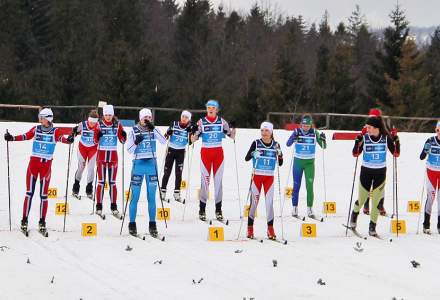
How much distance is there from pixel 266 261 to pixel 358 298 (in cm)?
181

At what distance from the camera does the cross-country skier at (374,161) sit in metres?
11.1

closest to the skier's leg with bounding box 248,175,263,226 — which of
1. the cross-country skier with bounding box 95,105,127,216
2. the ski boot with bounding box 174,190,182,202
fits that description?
the cross-country skier with bounding box 95,105,127,216

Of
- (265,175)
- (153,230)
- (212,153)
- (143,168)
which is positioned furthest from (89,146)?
(265,175)

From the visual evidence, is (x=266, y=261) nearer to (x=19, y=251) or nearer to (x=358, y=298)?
(x=358, y=298)

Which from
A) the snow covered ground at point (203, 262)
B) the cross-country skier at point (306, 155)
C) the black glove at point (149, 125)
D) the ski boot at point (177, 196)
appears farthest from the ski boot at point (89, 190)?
the cross-country skier at point (306, 155)

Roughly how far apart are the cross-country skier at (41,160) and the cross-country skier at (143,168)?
3.74 feet

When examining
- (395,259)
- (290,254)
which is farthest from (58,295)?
(395,259)

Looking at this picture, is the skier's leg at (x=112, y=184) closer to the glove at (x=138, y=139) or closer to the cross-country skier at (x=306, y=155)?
the glove at (x=138, y=139)

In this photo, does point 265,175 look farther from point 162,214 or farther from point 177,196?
point 177,196

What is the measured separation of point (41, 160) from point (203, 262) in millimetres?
3221

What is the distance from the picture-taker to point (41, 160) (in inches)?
412

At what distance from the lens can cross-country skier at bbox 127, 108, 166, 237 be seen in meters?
10.4

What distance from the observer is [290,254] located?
31.6 feet

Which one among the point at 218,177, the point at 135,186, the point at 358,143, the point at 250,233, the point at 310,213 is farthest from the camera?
the point at 310,213
